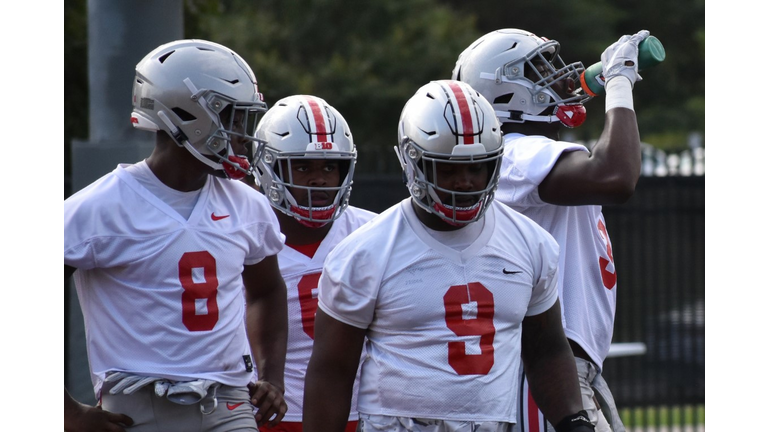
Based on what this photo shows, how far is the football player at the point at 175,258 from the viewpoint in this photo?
11.9 ft

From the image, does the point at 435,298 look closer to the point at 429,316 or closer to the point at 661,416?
the point at 429,316

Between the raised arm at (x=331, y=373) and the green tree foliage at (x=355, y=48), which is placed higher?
the green tree foliage at (x=355, y=48)

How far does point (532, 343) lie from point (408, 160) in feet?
2.57

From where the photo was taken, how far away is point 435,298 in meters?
3.34

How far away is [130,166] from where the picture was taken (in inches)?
151

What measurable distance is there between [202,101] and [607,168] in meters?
1.53

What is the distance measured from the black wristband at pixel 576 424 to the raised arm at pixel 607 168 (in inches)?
33.8

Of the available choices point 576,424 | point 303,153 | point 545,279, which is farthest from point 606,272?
point 303,153

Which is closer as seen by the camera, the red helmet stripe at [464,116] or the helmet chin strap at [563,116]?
the red helmet stripe at [464,116]

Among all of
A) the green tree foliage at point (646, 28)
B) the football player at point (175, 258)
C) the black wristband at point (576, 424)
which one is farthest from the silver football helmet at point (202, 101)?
the green tree foliage at point (646, 28)

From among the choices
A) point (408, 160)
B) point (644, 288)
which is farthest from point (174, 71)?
point (644, 288)

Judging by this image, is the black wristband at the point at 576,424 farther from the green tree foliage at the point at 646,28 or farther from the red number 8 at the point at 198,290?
the green tree foliage at the point at 646,28

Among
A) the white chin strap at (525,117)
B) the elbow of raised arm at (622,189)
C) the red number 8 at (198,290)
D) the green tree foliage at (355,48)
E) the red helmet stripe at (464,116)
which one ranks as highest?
the green tree foliage at (355,48)

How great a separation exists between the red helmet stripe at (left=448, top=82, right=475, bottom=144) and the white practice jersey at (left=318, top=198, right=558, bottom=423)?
0.34m
